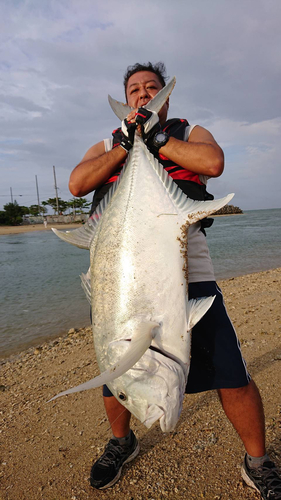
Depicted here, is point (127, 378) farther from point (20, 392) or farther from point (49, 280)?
point (49, 280)

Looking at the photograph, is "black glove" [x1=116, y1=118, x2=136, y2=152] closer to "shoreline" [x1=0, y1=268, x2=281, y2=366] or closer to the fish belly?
the fish belly

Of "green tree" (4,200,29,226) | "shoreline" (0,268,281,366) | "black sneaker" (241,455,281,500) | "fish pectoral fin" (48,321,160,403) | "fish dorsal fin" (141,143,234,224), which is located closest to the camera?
"fish pectoral fin" (48,321,160,403)

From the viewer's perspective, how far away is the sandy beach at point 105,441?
6.21ft

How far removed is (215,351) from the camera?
179cm

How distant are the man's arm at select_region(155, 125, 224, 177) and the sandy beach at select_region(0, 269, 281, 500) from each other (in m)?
1.84

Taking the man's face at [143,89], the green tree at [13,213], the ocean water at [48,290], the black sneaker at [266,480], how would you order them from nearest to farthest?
the black sneaker at [266,480], the man's face at [143,89], the ocean water at [48,290], the green tree at [13,213]

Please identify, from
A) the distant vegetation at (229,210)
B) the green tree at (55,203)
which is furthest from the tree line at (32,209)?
the distant vegetation at (229,210)

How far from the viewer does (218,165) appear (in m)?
1.61

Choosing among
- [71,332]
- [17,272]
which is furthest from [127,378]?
[17,272]

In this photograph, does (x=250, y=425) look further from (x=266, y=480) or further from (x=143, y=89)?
(x=143, y=89)

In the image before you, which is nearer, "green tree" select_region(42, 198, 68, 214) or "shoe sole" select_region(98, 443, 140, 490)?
"shoe sole" select_region(98, 443, 140, 490)

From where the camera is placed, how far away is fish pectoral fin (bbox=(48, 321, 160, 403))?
1.09 m

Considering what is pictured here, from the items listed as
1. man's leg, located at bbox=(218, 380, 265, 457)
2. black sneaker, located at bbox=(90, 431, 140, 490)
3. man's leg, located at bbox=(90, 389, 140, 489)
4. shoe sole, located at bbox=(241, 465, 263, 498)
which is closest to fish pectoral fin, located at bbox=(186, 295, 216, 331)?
man's leg, located at bbox=(218, 380, 265, 457)

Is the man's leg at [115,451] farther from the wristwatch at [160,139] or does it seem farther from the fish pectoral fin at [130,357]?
the wristwatch at [160,139]
